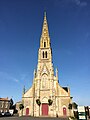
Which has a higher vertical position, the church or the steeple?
the steeple

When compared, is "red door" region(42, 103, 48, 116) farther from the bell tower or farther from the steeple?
the steeple

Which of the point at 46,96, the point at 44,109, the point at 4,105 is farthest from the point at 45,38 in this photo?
the point at 4,105

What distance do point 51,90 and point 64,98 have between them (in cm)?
479

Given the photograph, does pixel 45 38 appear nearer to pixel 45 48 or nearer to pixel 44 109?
pixel 45 48

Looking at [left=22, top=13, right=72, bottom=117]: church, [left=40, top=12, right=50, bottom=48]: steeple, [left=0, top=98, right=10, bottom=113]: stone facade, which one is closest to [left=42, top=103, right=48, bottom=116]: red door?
[left=22, top=13, right=72, bottom=117]: church

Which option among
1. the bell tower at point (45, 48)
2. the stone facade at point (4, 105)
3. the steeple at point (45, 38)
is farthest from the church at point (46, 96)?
the stone facade at point (4, 105)

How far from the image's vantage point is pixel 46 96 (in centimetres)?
4981

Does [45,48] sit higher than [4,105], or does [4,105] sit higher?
[45,48]

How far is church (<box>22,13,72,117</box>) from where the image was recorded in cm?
4797

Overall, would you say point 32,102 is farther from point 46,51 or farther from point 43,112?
point 46,51

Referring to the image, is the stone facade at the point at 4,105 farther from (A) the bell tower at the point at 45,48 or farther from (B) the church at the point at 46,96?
(A) the bell tower at the point at 45,48

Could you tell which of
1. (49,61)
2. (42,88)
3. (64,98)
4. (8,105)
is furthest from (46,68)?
(8,105)

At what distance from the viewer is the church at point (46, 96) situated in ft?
157

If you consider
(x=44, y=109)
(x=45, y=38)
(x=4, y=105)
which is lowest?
(x=4, y=105)
